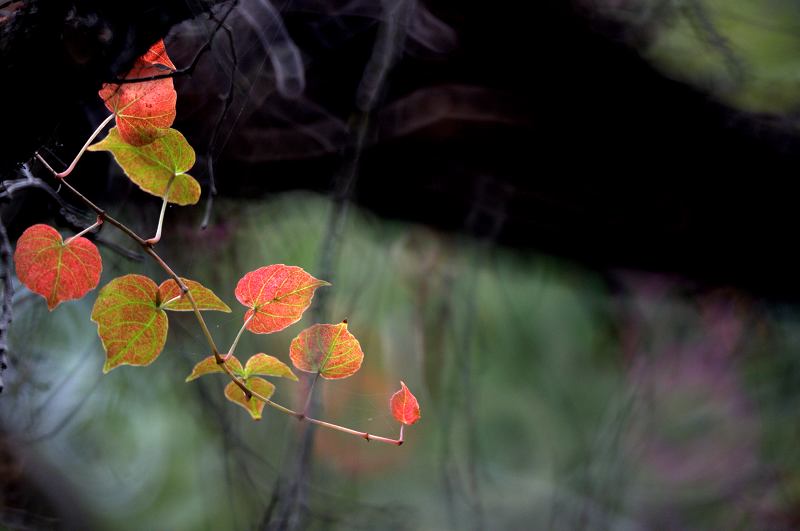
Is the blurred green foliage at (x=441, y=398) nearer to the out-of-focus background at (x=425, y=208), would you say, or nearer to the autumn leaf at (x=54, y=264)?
the out-of-focus background at (x=425, y=208)

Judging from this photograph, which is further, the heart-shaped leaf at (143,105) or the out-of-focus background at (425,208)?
the out-of-focus background at (425,208)

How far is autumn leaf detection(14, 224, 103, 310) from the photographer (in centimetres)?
20

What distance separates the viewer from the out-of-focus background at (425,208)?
52 centimetres

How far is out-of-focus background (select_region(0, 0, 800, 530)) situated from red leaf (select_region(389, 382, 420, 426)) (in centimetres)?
10

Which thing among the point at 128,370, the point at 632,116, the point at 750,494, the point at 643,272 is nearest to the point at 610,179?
the point at 632,116

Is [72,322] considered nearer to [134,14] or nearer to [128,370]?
[128,370]

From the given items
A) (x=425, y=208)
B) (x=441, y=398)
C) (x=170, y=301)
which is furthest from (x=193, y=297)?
(x=441, y=398)

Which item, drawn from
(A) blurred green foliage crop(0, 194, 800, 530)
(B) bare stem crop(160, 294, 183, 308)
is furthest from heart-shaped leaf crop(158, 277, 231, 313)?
(A) blurred green foliage crop(0, 194, 800, 530)

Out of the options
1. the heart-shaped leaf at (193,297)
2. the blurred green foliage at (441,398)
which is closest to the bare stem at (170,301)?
the heart-shaped leaf at (193,297)

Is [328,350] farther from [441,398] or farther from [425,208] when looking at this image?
[441,398]

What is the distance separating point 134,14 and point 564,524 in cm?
114

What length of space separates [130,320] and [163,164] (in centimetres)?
5

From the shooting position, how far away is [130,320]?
8.0 inches

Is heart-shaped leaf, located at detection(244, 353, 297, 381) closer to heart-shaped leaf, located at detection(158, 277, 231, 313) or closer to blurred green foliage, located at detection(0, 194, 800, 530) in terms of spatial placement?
heart-shaped leaf, located at detection(158, 277, 231, 313)
